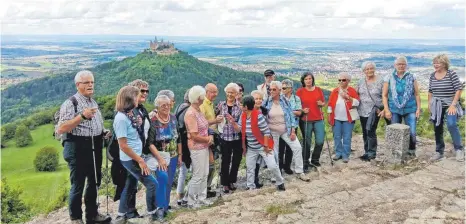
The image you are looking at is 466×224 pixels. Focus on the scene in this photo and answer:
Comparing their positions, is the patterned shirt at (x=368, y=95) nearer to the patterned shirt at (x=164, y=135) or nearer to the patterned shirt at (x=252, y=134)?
the patterned shirt at (x=252, y=134)

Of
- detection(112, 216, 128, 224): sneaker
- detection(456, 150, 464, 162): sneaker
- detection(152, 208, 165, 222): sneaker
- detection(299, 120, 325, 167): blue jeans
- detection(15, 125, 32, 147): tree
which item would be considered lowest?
detection(15, 125, 32, 147): tree

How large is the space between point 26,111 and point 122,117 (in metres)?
86.1

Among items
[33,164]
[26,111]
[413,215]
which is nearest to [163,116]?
[413,215]

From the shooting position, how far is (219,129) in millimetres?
5555

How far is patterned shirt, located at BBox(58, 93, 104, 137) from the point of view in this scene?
13.4 feet

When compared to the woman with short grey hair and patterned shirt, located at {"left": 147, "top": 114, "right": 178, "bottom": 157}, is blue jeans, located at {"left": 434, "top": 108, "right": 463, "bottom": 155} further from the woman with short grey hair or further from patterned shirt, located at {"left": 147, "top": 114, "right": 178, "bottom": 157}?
patterned shirt, located at {"left": 147, "top": 114, "right": 178, "bottom": 157}

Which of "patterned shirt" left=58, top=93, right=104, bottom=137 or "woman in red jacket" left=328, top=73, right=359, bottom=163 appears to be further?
"woman in red jacket" left=328, top=73, right=359, bottom=163

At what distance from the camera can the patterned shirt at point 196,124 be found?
15.6 feet

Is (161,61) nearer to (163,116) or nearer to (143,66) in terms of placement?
(143,66)

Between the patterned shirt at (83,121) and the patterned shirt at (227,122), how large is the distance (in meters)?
1.63

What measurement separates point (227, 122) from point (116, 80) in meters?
79.9

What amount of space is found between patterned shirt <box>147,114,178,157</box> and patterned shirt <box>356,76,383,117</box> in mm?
3482

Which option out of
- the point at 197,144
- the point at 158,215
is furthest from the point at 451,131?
the point at 158,215

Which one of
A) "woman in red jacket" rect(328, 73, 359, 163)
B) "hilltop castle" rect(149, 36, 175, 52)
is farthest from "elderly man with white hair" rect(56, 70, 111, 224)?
"hilltop castle" rect(149, 36, 175, 52)
